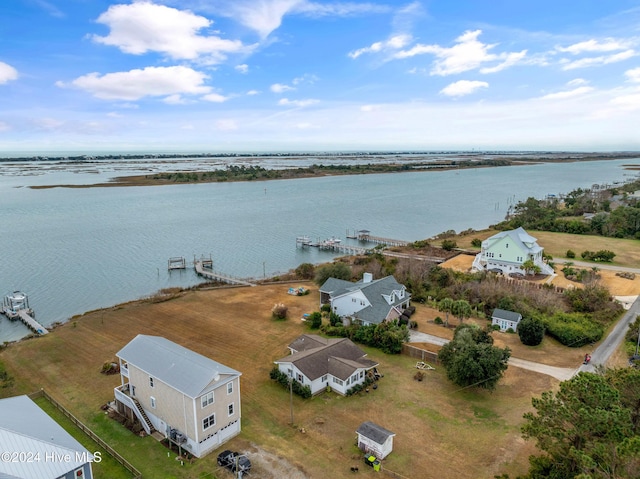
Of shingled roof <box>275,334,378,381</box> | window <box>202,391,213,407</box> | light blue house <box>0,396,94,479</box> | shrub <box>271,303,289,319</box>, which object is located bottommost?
shrub <box>271,303,289,319</box>

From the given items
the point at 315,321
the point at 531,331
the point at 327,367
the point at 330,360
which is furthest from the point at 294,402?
the point at 531,331

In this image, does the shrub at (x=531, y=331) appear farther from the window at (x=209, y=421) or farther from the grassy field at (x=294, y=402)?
the window at (x=209, y=421)

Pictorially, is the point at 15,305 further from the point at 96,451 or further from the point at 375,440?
the point at 375,440

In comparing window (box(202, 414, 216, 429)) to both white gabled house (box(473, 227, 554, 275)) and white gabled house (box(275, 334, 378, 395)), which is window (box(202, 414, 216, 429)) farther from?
white gabled house (box(473, 227, 554, 275))

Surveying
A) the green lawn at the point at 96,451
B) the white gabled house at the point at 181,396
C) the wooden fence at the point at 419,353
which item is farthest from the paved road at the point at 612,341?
the green lawn at the point at 96,451

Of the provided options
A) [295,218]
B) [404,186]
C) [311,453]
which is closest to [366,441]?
[311,453]

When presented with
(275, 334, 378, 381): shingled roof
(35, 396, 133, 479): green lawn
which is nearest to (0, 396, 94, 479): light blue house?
(35, 396, 133, 479): green lawn
